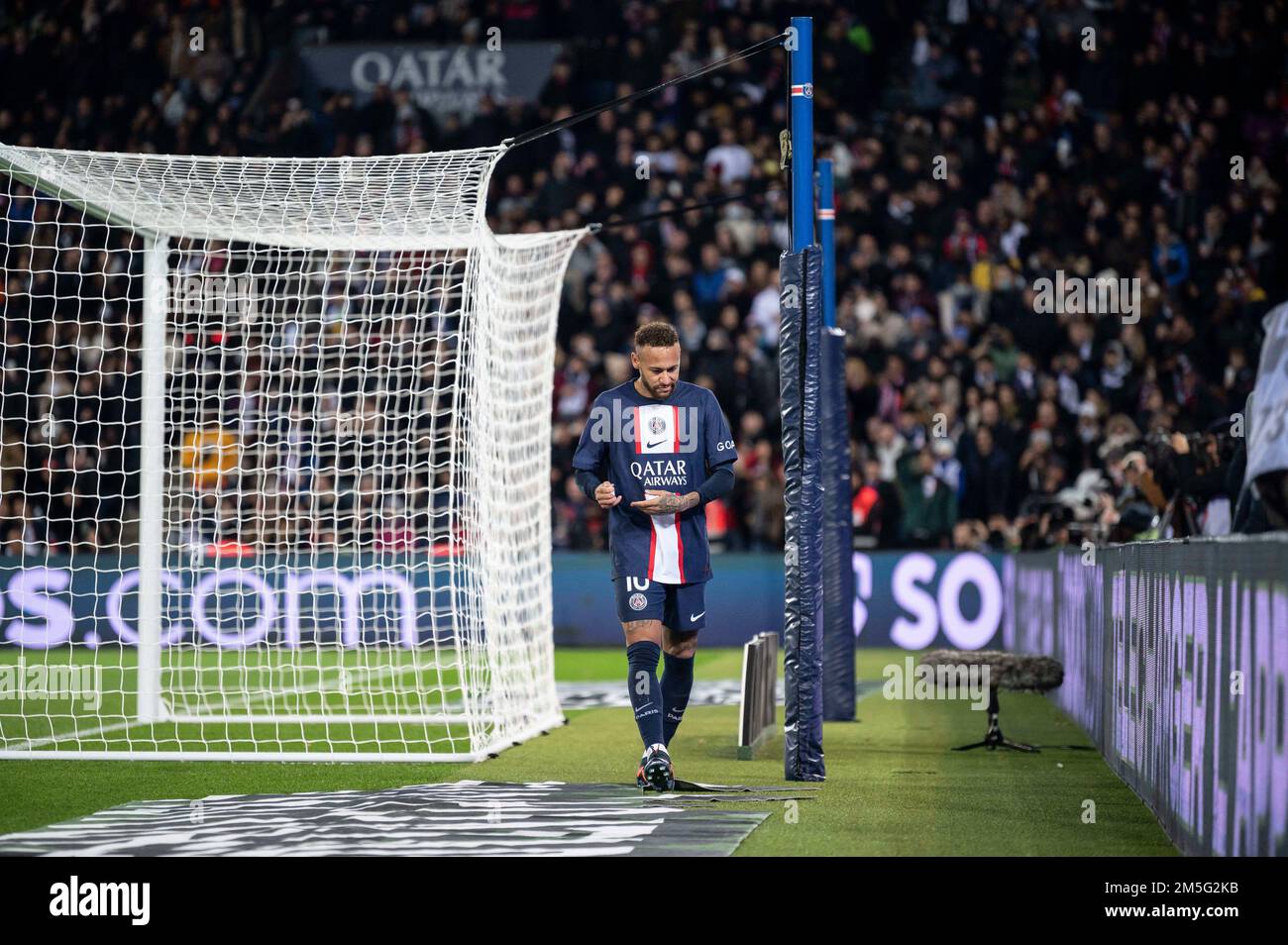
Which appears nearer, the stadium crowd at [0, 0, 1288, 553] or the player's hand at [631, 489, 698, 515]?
the player's hand at [631, 489, 698, 515]

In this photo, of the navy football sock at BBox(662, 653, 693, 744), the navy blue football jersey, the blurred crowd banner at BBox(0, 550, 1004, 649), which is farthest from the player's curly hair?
the blurred crowd banner at BBox(0, 550, 1004, 649)

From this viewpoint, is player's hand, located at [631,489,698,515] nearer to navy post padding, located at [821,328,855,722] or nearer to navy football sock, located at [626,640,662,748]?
navy football sock, located at [626,640,662,748]

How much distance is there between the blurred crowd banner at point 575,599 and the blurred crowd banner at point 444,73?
8224 mm

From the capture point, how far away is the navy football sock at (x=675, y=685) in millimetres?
7793

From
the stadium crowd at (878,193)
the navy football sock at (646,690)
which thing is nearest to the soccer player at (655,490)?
the navy football sock at (646,690)

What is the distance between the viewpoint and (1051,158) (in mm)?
20109

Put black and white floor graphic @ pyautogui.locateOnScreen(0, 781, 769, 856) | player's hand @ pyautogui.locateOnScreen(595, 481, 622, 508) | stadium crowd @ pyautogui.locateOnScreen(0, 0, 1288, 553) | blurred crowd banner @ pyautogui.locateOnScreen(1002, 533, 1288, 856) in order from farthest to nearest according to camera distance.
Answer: stadium crowd @ pyautogui.locateOnScreen(0, 0, 1288, 553)
player's hand @ pyautogui.locateOnScreen(595, 481, 622, 508)
black and white floor graphic @ pyautogui.locateOnScreen(0, 781, 769, 856)
blurred crowd banner @ pyautogui.locateOnScreen(1002, 533, 1288, 856)

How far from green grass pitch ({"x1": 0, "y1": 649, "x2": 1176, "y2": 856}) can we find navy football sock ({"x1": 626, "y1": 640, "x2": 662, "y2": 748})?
607 mm

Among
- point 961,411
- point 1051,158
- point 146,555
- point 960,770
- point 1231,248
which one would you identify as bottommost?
point 960,770

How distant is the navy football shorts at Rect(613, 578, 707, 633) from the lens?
7414 millimetres

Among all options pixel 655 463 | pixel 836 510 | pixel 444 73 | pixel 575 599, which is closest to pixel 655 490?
pixel 655 463

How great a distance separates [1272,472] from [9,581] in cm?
1348

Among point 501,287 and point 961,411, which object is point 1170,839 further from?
point 961,411
